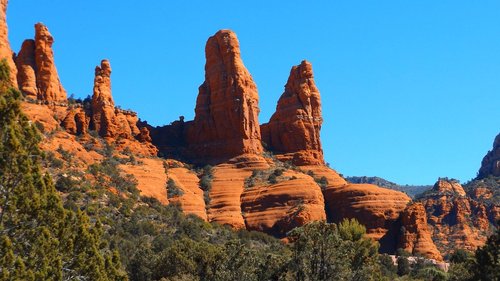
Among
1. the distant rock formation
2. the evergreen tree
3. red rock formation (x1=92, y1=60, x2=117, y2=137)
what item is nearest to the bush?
red rock formation (x1=92, y1=60, x2=117, y2=137)

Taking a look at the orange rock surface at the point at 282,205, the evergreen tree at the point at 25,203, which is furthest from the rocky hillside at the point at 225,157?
the evergreen tree at the point at 25,203

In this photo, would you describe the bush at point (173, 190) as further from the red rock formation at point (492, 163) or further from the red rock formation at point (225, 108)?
the red rock formation at point (492, 163)

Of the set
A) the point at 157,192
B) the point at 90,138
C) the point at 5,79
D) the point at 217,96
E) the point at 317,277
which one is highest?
the point at 217,96

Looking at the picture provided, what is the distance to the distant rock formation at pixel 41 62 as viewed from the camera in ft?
366

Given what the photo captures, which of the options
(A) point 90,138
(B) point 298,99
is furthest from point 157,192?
(B) point 298,99

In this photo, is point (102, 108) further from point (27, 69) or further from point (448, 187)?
point (448, 187)

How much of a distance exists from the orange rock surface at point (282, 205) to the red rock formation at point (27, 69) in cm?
3219

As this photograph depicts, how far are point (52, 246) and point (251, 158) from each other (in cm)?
8165

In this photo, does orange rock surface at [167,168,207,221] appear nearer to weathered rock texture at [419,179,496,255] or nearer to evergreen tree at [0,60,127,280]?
weathered rock texture at [419,179,496,255]

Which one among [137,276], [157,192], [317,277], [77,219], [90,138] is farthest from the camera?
[90,138]

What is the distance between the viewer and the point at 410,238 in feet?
343

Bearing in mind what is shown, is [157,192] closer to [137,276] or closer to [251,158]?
[251,158]

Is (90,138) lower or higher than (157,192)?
higher

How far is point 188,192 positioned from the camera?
108 metres
